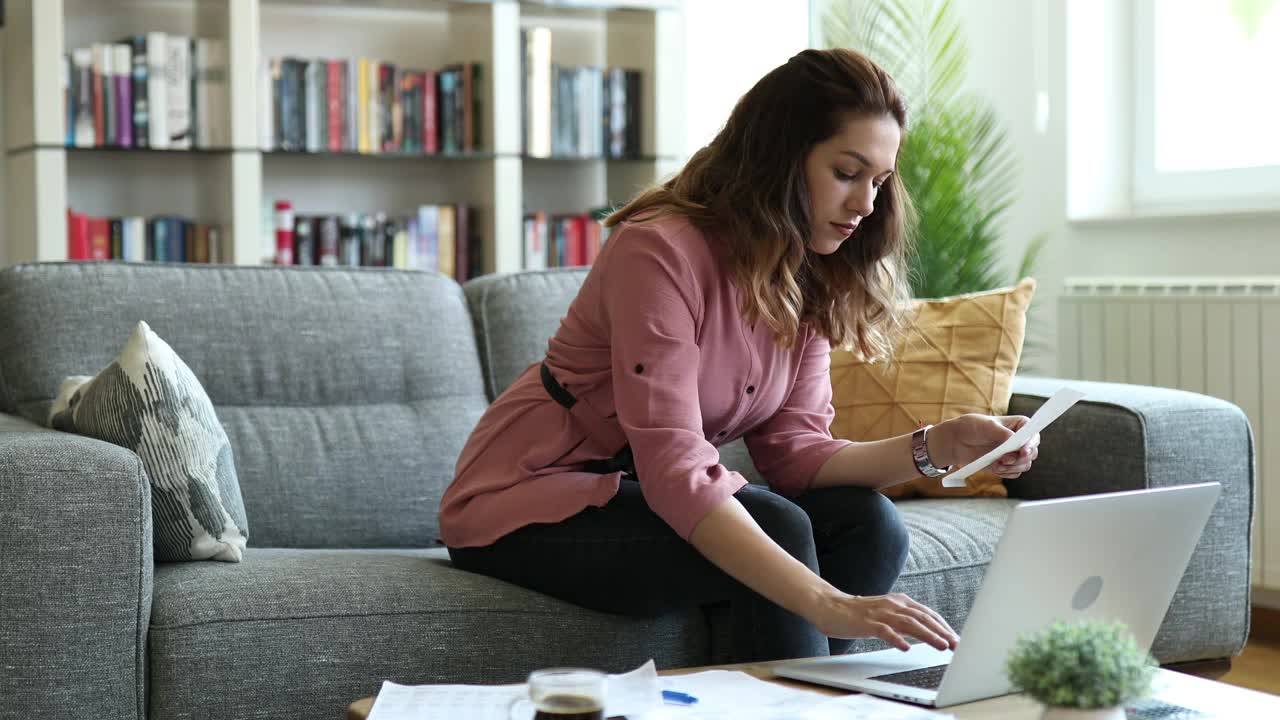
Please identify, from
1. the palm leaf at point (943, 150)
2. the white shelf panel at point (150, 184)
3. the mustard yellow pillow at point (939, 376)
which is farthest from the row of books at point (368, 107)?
the mustard yellow pillow at point (939, 376)

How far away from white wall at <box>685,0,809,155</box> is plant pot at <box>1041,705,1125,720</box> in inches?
139

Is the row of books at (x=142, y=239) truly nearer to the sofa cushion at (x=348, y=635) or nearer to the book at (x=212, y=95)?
the book at (x=212, y=95)

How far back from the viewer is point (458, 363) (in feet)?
7.86

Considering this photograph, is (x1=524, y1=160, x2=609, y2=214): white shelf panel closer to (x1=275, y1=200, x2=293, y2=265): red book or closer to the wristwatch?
(x1=275, y1=200, x2=293, y2=265): red book

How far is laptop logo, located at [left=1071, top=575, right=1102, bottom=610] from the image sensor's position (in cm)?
126

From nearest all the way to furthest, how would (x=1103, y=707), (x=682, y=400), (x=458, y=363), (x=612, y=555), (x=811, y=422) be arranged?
(x=1103, y=707), (x=682, y=400), (x=612, y=555), (x=811, y=422), (x=458, y=363)

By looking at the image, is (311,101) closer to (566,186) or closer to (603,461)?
(566,186)

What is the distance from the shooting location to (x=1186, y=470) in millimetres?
2137

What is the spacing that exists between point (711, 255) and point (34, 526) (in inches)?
31.1

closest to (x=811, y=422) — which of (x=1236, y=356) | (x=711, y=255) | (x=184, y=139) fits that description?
(x=711, y=255)

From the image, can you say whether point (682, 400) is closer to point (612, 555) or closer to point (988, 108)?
point (612, 555)

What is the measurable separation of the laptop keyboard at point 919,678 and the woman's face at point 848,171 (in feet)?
1.74

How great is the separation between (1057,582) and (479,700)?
490mm

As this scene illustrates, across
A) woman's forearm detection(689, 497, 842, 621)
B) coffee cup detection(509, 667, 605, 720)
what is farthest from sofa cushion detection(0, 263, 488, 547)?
coffee cup detection(509, 667, 605, 720)
